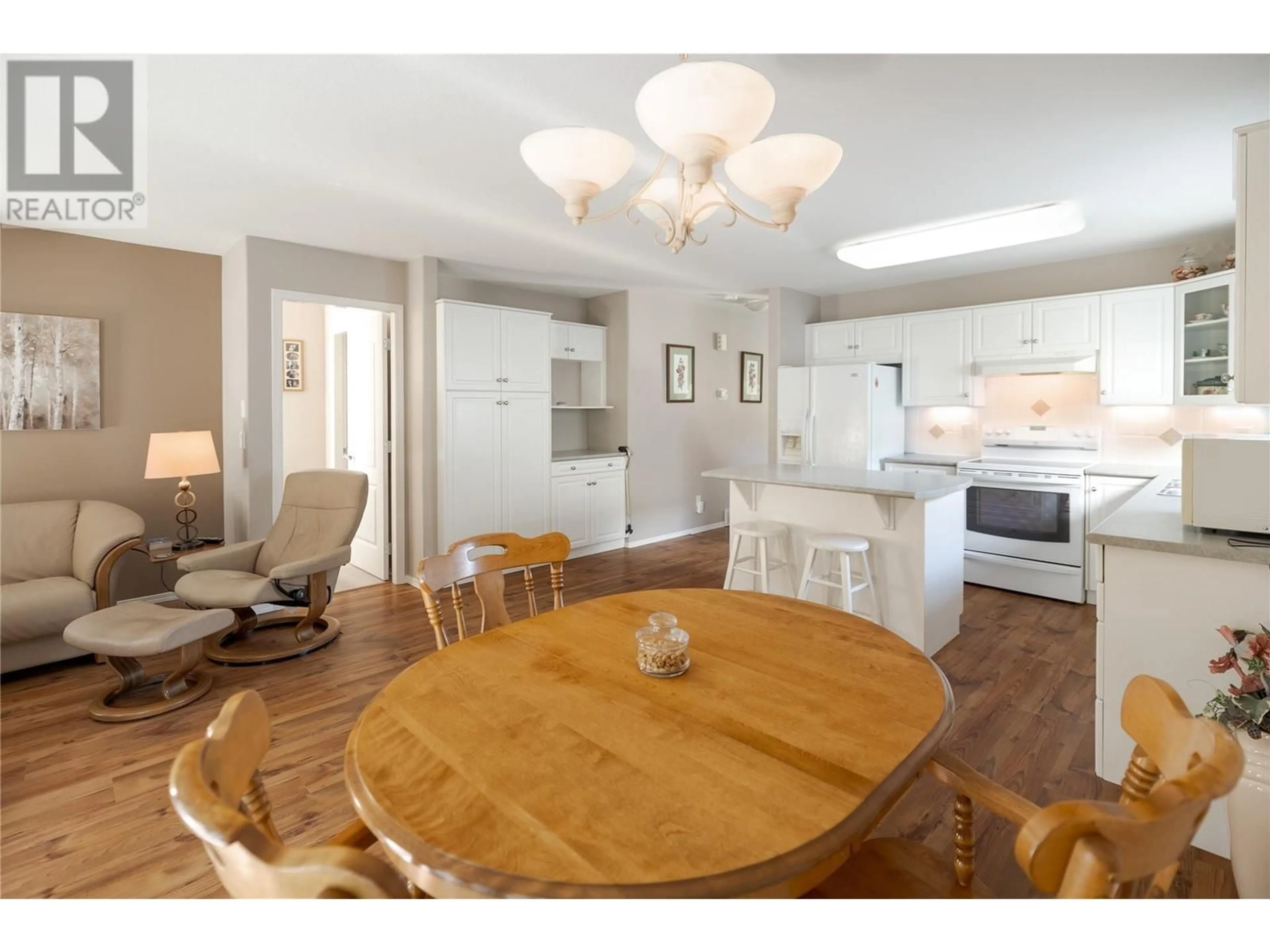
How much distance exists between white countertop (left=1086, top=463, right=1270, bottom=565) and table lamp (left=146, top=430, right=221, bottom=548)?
4.27 meters

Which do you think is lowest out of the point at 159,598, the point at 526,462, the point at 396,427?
the point at 159,598

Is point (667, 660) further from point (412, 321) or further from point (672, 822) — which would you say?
point (412, 321)

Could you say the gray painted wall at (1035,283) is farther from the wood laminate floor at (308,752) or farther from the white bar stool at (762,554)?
the white bar stool at (762,554)

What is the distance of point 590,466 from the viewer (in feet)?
18.5

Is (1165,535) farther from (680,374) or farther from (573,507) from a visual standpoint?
(680,374)

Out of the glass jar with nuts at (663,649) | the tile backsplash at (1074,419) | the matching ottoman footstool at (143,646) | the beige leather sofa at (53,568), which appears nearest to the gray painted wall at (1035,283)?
the tile backsplash at (1074,419)

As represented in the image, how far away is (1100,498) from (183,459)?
5.59 m

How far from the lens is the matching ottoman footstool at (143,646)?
2.61 m

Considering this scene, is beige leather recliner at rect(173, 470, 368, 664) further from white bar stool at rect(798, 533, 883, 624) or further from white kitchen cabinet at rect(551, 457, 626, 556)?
white bar stool at rect(798, 533, 883, 624)

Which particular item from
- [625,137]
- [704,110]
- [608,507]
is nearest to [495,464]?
[608,507]

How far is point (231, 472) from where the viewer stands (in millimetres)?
4250

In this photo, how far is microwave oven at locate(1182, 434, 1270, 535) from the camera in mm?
1857

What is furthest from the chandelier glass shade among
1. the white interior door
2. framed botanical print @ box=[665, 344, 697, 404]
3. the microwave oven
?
framed botanical print @ box=[665, 344, 697, 404]

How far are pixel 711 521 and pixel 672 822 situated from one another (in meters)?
6.21
